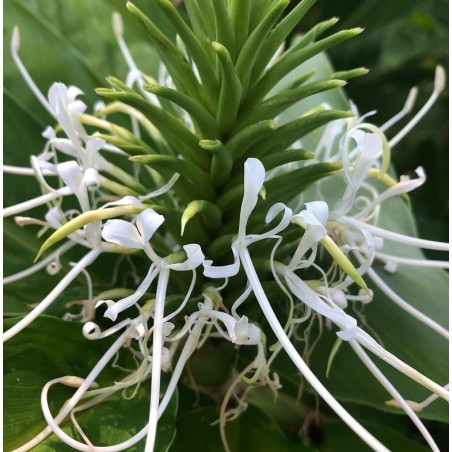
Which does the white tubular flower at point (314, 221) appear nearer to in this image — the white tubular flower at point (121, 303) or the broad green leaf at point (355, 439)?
the white tubular flower at point (121, 303)

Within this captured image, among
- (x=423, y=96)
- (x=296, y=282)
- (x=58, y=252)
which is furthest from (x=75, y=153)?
(x=423, y=96)

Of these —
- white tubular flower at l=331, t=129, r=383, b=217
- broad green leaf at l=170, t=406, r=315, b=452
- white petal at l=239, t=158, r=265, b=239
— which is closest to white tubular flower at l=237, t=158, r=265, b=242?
white petal at l=239, t=158, r=265, b=239

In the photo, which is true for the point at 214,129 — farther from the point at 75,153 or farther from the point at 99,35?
the point at 99,35

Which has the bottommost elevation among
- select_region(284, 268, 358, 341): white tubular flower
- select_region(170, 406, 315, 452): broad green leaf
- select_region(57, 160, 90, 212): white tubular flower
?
select_region(170, 406, 315, 452): broad green leaf

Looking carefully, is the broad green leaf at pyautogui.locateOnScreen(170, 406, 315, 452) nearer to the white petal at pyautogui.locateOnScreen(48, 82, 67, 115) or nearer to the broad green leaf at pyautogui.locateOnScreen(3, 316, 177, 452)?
the broad green leaf at pyautogui.locateOnScreen(3, 316, 177, 452)

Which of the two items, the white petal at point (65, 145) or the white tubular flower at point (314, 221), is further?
the white petal at point (65, 145)

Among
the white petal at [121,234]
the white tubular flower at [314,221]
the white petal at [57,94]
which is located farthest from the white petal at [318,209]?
the white petal at [57,94]

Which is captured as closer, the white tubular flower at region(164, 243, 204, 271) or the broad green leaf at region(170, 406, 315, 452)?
the white tubular flower at region(164, 243, 204, 271)

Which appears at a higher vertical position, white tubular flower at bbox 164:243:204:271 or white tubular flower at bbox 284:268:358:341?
white tubular flower at bbox 164:243:204:271
